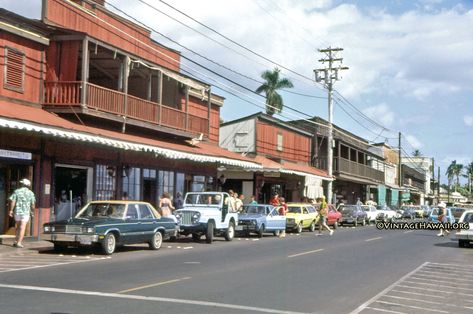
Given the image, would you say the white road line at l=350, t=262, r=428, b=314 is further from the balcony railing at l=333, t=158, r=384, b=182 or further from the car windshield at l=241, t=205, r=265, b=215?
the balcony railing at l=333, t=158, r=384, b=182

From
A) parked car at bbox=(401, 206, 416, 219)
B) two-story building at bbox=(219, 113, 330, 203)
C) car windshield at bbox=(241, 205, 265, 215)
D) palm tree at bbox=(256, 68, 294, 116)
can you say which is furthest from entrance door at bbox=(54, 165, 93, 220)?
parked car at bbox=(401, 206, 416, 219)

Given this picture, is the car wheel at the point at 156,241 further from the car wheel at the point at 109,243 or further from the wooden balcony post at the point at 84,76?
the wooden balcony post at the point at 84,76

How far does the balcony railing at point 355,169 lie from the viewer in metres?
51.4

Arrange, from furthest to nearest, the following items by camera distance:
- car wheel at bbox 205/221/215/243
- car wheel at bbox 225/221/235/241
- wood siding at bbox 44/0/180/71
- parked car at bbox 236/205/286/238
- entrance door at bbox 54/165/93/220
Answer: parked car at bbox 236/205/286/238, car wheel at bbox 225/221/235/241, wood siding at bbox 44/0/180/71, car wheel at bbox 205/221/215/243, entrance door at bbox 54/165/93/220

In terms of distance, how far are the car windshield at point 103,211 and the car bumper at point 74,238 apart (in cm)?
112

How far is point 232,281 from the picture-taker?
37.7ft

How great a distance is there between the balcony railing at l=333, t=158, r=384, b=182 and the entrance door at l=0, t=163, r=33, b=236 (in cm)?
3499

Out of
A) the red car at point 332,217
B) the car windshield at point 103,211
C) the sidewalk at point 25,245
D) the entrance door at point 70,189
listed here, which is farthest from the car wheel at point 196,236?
the red car at point 332,217

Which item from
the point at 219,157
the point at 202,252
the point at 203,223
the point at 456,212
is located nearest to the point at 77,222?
the point at 202,252

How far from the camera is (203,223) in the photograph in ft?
71.1

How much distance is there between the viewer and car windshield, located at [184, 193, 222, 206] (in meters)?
22.8

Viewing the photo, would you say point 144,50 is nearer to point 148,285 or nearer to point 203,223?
point 203,223

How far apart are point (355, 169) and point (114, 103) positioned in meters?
37.2

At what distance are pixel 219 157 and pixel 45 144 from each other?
9.65 meters
